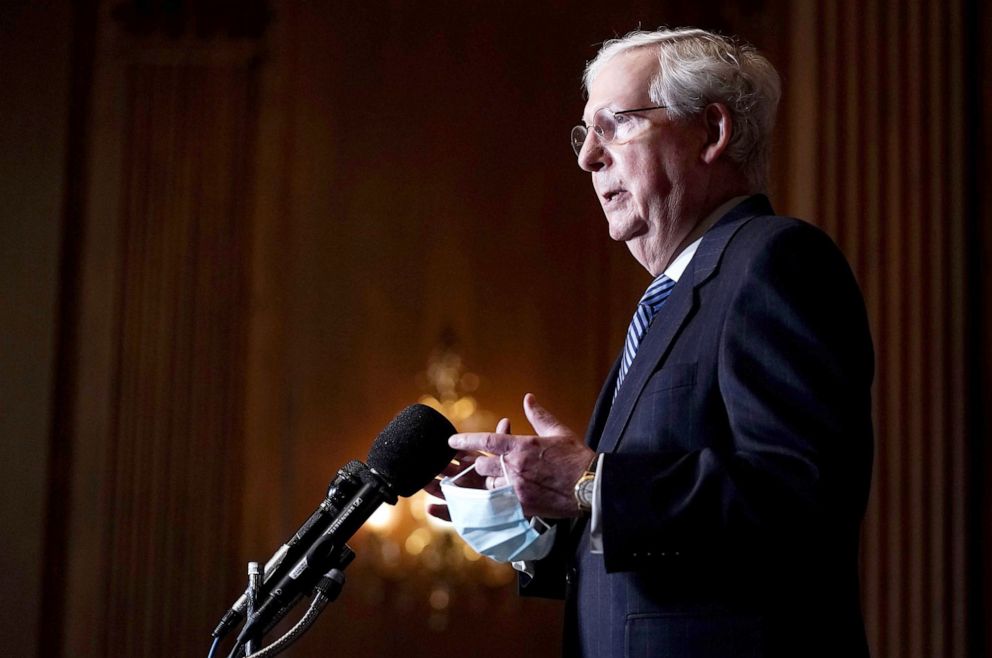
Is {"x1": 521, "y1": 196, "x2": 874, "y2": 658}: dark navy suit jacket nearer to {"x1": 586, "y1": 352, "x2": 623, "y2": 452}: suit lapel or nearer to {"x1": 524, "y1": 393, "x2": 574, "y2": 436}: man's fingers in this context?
{"x1": 524, "y1": 393, "x2": 574, "y2": 436}: man's fingers

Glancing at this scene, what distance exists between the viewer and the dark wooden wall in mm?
4562

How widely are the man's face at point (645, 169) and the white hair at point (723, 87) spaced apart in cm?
2

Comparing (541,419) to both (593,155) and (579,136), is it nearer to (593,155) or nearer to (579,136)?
(593,155)

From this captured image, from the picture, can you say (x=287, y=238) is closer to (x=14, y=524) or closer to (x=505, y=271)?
(x=505, y=271)

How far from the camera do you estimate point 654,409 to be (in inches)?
67.3

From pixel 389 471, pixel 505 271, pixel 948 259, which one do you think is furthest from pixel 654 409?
pixel 505 271

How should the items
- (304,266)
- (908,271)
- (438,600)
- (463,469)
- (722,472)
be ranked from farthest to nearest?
(304,266) → (438,600) → (908,271) → (463,469) → (722,472)

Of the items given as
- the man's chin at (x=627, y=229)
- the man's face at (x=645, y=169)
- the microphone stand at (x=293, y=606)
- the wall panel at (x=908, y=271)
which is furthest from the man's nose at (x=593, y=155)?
the wall panel at (x=908, y=271)

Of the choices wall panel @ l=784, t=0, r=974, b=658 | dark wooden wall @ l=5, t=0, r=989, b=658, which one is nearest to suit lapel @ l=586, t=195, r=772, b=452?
wall panel @ l=784, t=0, r=974, b=658

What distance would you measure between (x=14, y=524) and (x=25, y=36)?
6.59ft

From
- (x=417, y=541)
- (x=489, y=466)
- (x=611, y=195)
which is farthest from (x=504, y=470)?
(x=417, y=541)

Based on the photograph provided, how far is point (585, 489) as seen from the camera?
1.58 m

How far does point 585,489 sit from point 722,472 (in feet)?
0.61

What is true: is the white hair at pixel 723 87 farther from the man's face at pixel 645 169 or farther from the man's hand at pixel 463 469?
the man's hand at pixel 463 469
